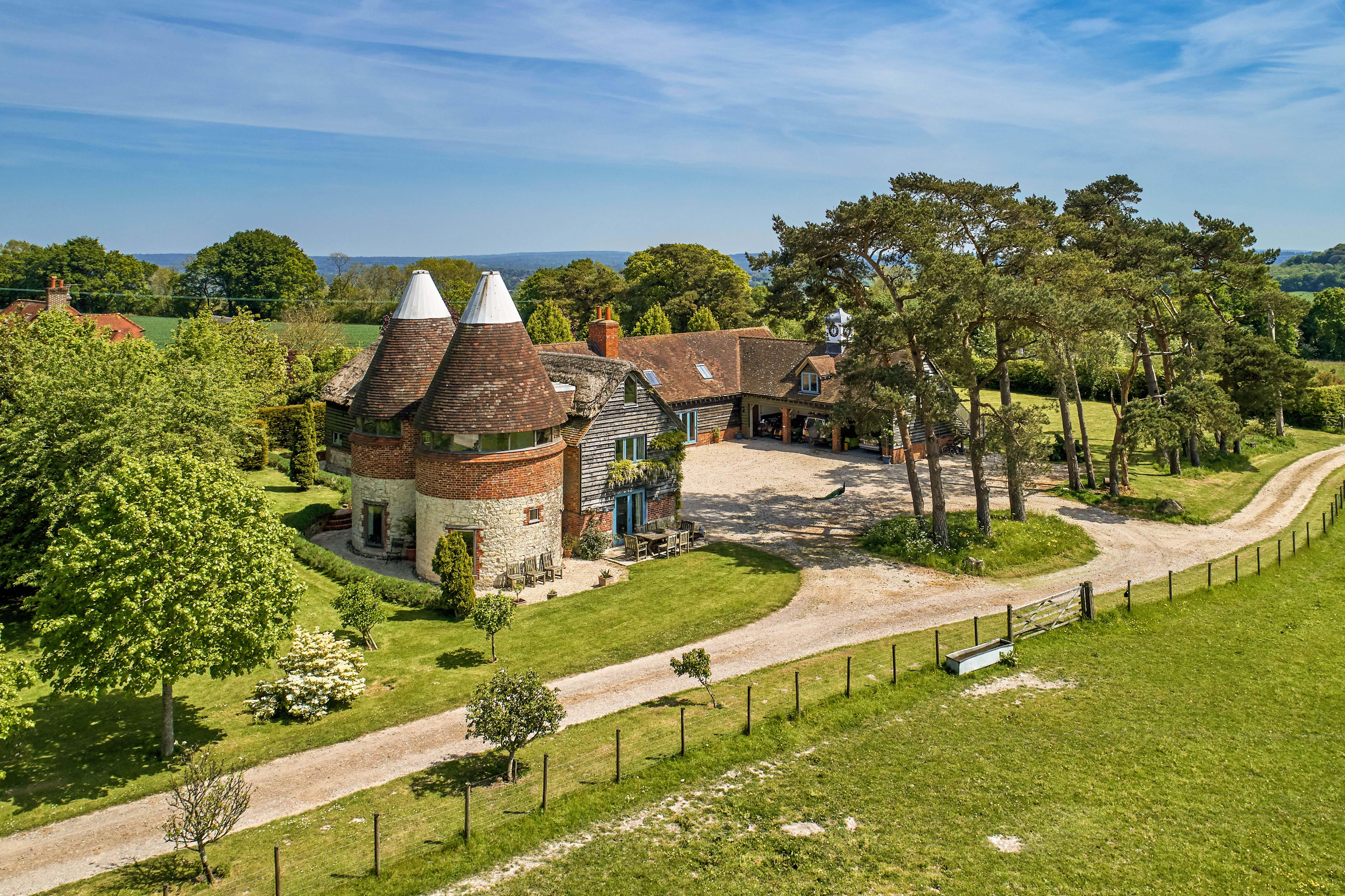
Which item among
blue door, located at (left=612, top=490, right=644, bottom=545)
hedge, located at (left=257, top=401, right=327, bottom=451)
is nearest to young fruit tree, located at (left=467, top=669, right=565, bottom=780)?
blue door, located at (left=612, top=490, right=644, bottom=545)

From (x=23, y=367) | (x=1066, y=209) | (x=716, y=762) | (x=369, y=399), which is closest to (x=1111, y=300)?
(x=1066, y=209)

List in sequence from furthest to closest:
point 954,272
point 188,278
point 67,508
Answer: point 188,278
point 954,272
point 67,508

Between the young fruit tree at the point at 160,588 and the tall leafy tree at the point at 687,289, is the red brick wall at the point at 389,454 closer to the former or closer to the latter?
the young fruit tree at the point at 160,588

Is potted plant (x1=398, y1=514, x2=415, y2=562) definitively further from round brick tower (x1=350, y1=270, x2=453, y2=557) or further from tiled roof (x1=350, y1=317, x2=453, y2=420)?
tiled roof (x1=350, y1=317, x2=453, y2=420)

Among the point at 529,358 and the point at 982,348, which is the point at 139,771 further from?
the point at 982,348

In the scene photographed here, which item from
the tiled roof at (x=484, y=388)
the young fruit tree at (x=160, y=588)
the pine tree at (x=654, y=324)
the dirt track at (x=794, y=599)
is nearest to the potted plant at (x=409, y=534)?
the tiled roof at (x=484, y=388)
